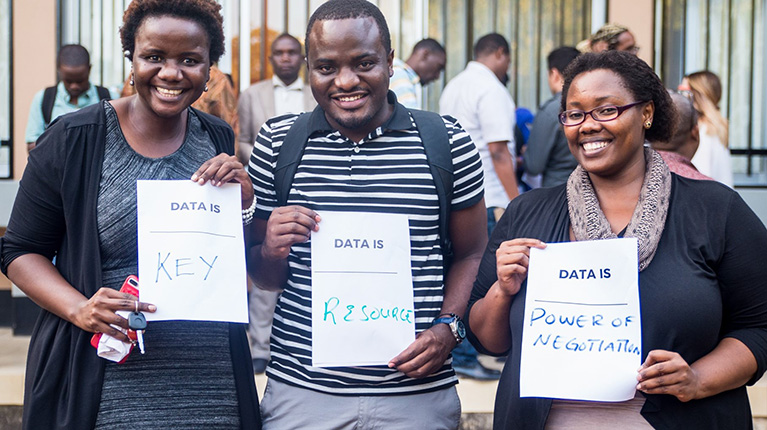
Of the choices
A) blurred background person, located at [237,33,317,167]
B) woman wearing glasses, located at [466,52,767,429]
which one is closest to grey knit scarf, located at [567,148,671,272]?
woman wearing glasses, located at [466,52,767,429]

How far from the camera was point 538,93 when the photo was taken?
782 cm

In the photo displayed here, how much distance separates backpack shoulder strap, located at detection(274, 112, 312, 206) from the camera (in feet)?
8.71

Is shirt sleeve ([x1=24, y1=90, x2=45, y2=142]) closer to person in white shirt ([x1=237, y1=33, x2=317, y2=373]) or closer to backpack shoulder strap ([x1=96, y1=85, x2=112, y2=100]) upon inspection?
backpack shoulder strap ([x1=96, y1=85, x2=112, y2=100])

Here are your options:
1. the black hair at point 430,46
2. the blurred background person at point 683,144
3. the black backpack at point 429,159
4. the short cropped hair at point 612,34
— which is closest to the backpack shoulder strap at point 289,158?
the black backpack at point 429,159

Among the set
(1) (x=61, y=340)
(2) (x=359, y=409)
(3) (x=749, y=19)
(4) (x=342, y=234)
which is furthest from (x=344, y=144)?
(3) (x=749, y=19)

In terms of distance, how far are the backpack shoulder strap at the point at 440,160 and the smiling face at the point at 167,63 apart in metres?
0.68

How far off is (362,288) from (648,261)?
2.62 feet

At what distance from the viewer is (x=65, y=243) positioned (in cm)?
253

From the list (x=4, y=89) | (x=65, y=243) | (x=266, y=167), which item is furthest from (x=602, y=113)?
(x=4, y=89)

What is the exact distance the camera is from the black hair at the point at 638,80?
2500 mm

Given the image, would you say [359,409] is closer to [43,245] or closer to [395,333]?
[395,333]

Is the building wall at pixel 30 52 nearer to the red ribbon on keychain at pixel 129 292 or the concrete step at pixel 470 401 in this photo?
the concrete step at pixel 470 401

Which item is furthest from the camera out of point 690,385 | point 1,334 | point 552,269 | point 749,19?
point 749,19

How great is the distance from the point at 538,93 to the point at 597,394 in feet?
19.0
